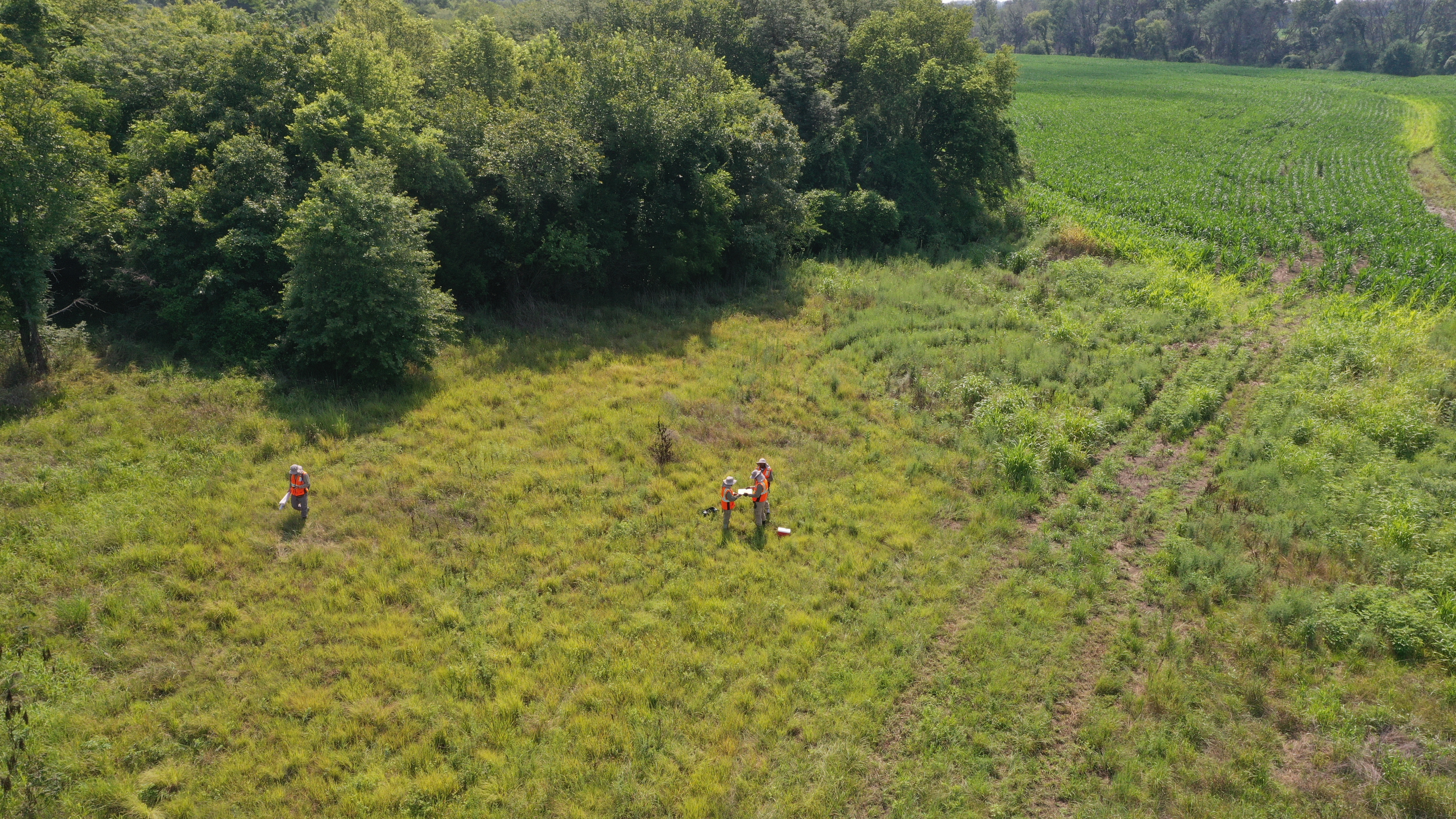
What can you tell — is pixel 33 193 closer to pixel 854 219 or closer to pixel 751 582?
pixel 751 582

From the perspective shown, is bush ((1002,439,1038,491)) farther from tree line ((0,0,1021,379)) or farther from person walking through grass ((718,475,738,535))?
tree line ((0,0,1021,379))

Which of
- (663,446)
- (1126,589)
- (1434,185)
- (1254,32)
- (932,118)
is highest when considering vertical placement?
(1254,32)

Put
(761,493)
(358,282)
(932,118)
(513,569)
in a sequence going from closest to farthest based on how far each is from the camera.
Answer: (513,569) → (761,493) → (358,282) → (932,118)

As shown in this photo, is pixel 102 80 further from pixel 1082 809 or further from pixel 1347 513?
pixel 1347 513

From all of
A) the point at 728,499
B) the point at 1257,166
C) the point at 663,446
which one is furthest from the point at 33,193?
the point at 1257,166

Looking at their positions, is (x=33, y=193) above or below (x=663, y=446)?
above

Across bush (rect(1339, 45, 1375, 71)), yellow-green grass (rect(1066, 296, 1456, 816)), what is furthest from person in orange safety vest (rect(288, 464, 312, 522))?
bush (rect(1339, 45, 1375, 71))

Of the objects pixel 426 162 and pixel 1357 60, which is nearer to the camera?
pixel 426 162
